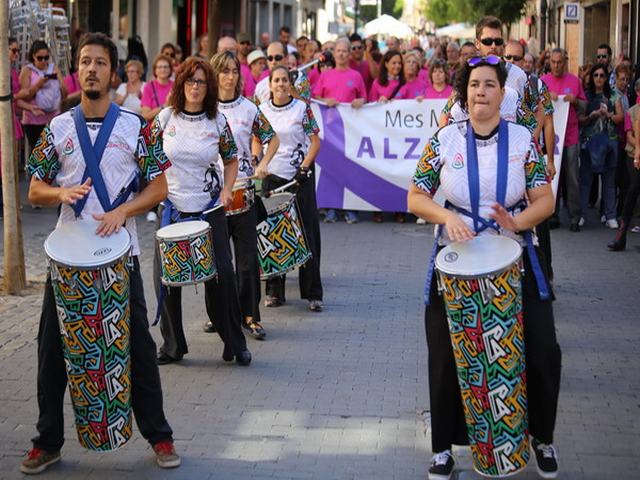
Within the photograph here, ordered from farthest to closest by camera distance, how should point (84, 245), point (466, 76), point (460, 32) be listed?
point (460, 32), point (466, 76), point (84, 245)

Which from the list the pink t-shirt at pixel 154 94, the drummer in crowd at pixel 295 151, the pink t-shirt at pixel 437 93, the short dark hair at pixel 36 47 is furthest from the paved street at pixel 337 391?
the short dark hair at pixel 36 47

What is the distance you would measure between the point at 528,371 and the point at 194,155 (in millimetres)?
3013

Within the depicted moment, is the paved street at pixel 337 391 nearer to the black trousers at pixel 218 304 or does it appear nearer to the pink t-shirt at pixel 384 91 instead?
the black trousers at pixel 218 304

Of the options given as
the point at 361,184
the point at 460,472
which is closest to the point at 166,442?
the point at 460,472

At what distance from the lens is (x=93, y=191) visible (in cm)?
580

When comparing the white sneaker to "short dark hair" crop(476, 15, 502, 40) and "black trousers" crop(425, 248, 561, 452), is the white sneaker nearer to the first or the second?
"short dark hair" crop(476, 15, 502, 40)

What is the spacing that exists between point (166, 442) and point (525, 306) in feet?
5.98

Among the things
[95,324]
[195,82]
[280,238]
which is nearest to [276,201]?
[280,238]

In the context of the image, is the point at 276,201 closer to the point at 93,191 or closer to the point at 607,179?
the point at 93,191

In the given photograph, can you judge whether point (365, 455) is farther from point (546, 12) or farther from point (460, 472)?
point (546, 12)

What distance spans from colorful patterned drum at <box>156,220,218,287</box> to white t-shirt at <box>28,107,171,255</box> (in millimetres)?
1578

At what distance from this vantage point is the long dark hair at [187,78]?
7820 millimetres

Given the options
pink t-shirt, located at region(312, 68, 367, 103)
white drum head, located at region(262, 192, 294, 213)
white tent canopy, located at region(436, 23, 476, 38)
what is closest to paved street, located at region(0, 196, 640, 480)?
white drum head, located at region(262, 192, 294, 213)

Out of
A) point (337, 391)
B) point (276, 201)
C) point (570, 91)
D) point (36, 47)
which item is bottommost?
point (337, 391)
